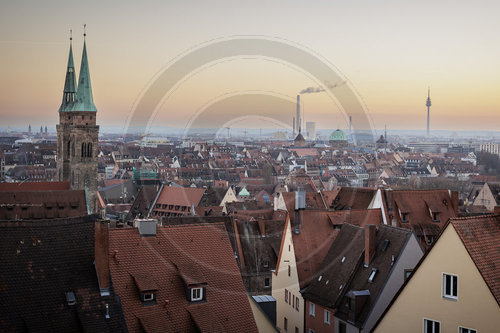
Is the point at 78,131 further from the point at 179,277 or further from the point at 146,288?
the point at 146,288

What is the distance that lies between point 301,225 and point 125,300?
1840 centimetres

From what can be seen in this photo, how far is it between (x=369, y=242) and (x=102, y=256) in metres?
15.5

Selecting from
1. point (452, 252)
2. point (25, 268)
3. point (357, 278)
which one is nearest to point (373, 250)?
point (357, 278)

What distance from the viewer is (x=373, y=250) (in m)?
33.2

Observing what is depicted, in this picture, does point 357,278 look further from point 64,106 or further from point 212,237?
point 64,106

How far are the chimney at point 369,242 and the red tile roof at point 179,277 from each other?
863 centimetres

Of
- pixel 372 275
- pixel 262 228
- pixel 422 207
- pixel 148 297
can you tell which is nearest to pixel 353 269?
pixel 372 275

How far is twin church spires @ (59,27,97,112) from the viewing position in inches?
4163

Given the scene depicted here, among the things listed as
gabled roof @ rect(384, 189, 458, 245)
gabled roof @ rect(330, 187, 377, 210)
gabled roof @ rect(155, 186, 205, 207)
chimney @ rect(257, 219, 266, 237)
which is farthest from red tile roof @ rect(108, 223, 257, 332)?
gabled roof @ rect(155, 186, 205, 207)

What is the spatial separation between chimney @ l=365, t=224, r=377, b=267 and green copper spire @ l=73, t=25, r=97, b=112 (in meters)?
82.0

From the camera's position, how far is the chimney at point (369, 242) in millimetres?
32875

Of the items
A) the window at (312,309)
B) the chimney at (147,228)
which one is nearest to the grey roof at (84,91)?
the window at (312,309)

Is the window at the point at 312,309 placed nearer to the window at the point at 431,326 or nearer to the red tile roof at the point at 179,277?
the red tile roof at the point at 179,277

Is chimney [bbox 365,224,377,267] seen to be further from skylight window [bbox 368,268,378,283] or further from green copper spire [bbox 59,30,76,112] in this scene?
green copper spire [bbox 59,30,76,112]
